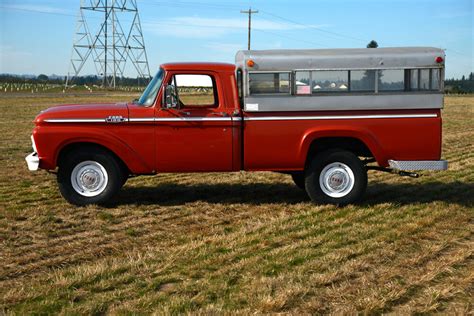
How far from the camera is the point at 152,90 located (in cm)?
777

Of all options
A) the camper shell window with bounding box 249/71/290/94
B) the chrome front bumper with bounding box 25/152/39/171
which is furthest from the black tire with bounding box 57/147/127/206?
the camper shell window with bounding box 249/71/290/94

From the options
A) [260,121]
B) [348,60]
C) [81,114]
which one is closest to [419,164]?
[348,60]

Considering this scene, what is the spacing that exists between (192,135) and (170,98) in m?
0.57

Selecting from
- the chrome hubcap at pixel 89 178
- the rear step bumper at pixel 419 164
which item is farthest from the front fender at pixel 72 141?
the rear step bumper at pixel 419 164

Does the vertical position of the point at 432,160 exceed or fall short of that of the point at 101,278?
it exceeds it

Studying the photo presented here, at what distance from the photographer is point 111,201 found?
816 cm

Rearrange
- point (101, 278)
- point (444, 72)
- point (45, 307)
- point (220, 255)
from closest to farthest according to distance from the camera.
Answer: point (45, 307), point (101, 278), point (220, 255), point (444, 72)

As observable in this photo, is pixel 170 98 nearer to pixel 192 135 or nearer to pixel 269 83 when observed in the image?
pixel 192 135

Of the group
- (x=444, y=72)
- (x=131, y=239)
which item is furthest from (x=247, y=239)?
(x=444, y=72)

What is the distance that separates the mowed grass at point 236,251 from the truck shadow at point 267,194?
0.03 meters

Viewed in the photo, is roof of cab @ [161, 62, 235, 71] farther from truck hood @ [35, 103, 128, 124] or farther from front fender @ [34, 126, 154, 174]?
front fender @ [34, 126, 154, 174]

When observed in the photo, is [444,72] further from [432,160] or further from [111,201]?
[111,201]

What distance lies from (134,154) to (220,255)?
2.60 m

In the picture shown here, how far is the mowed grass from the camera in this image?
14.5ft
